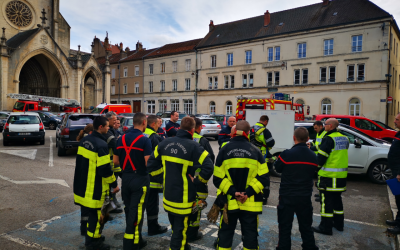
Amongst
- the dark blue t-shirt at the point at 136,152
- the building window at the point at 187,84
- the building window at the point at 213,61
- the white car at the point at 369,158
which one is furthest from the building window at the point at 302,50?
the dark blue t-shirt at the point at 136,152

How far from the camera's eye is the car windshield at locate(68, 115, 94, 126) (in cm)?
→ 1144

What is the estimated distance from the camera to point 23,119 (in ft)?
46.1

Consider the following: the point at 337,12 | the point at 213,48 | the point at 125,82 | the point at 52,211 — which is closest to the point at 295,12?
the point at 337,12

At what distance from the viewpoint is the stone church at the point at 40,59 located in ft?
99.2

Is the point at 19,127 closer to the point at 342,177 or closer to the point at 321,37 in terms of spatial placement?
the point at 342,177

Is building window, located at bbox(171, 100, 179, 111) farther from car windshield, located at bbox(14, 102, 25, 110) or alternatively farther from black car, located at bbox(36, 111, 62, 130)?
black car, located at bbox(36, 111, 62, 130)

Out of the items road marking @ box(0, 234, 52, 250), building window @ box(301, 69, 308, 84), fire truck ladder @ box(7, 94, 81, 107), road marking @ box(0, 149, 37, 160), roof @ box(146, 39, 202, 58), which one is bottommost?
road marking @ box(0, 234, 52, 250)

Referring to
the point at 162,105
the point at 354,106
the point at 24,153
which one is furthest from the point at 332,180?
the point at 162,105

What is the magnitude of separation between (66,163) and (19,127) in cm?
549

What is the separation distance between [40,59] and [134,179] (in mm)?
38521

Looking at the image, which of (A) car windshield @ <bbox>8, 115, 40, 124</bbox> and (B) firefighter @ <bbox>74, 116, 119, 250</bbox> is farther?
(A) car windshield @ <bbox>8, 115, 40, 124</bbox>

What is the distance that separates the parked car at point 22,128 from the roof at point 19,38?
21032mm

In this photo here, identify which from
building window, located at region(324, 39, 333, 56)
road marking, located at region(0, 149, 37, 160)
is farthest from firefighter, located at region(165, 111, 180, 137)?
building window, located at region(324, 39, 333, 56)

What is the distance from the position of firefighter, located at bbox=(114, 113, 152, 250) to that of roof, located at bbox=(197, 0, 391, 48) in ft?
103
